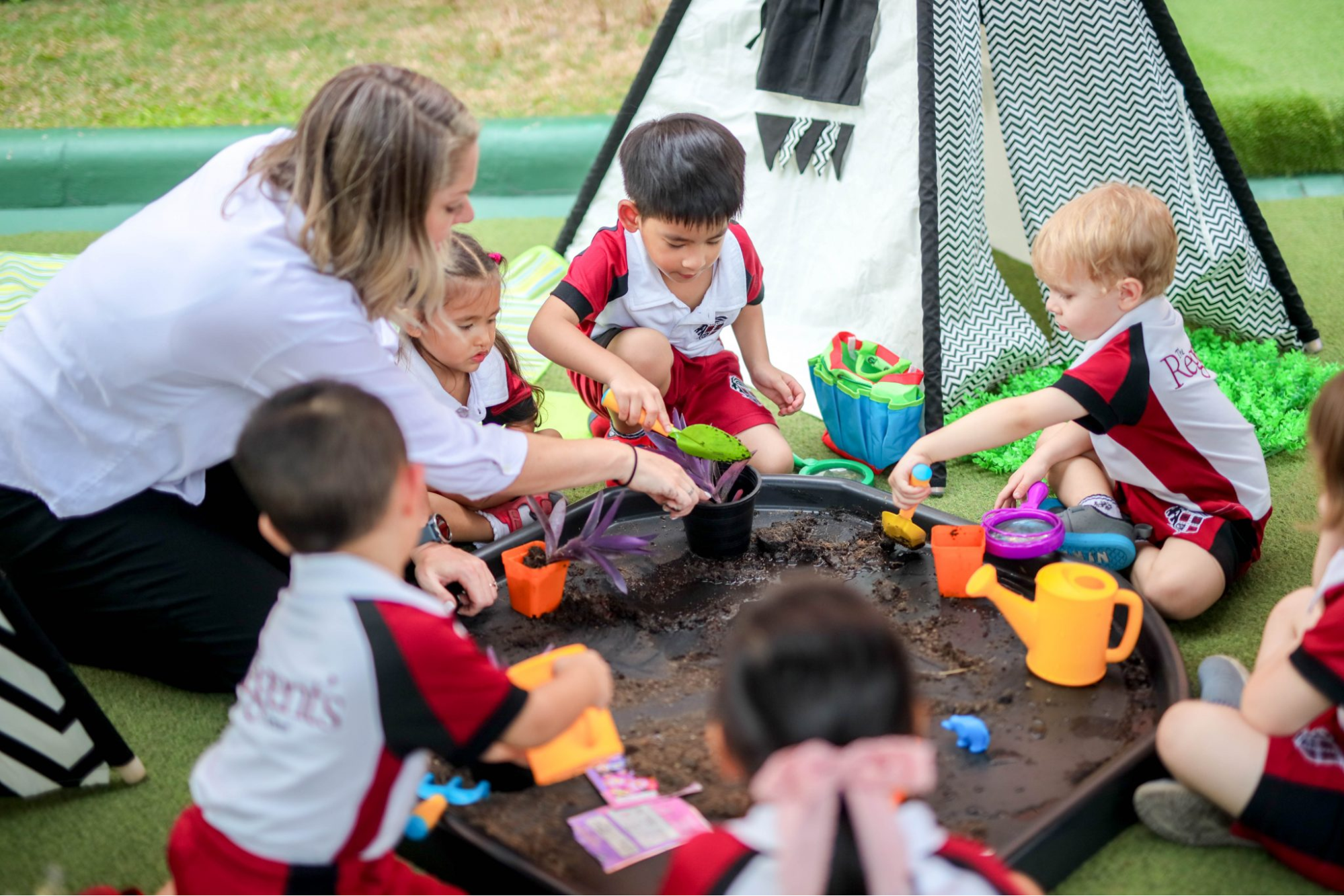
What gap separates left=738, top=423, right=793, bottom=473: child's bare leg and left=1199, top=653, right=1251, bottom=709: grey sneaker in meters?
0.84

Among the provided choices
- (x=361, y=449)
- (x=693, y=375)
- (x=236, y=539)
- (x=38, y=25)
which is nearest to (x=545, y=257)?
(x=693, y=375)

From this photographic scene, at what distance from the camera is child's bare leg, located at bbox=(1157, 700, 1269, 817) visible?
1186mm

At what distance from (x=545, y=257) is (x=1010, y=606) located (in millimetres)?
1940

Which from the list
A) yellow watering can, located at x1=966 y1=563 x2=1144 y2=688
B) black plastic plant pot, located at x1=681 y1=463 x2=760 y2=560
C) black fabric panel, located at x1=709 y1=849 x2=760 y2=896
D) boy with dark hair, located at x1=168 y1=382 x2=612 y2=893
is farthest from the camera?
black plastic plant pot, located at x1=681 y1=463 x2=760 y2=560

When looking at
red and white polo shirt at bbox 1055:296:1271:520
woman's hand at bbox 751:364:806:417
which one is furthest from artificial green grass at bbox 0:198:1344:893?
woman's hand at bbox 751:364:806:417

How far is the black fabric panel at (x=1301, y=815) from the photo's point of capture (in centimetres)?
116

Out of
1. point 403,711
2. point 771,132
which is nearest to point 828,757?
point 403,711

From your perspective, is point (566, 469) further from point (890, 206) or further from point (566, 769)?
point (890, 206)

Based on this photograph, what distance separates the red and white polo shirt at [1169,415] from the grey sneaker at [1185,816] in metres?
0.60

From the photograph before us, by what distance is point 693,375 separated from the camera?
223 centimetres

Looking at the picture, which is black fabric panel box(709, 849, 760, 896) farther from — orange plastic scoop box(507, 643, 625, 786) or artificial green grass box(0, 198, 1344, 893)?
artificial green grass box(0, 198, 1344, 893)

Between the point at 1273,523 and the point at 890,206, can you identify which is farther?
the point at 890,206

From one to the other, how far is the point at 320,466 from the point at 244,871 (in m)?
0.37

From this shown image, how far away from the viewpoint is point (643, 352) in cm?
207
